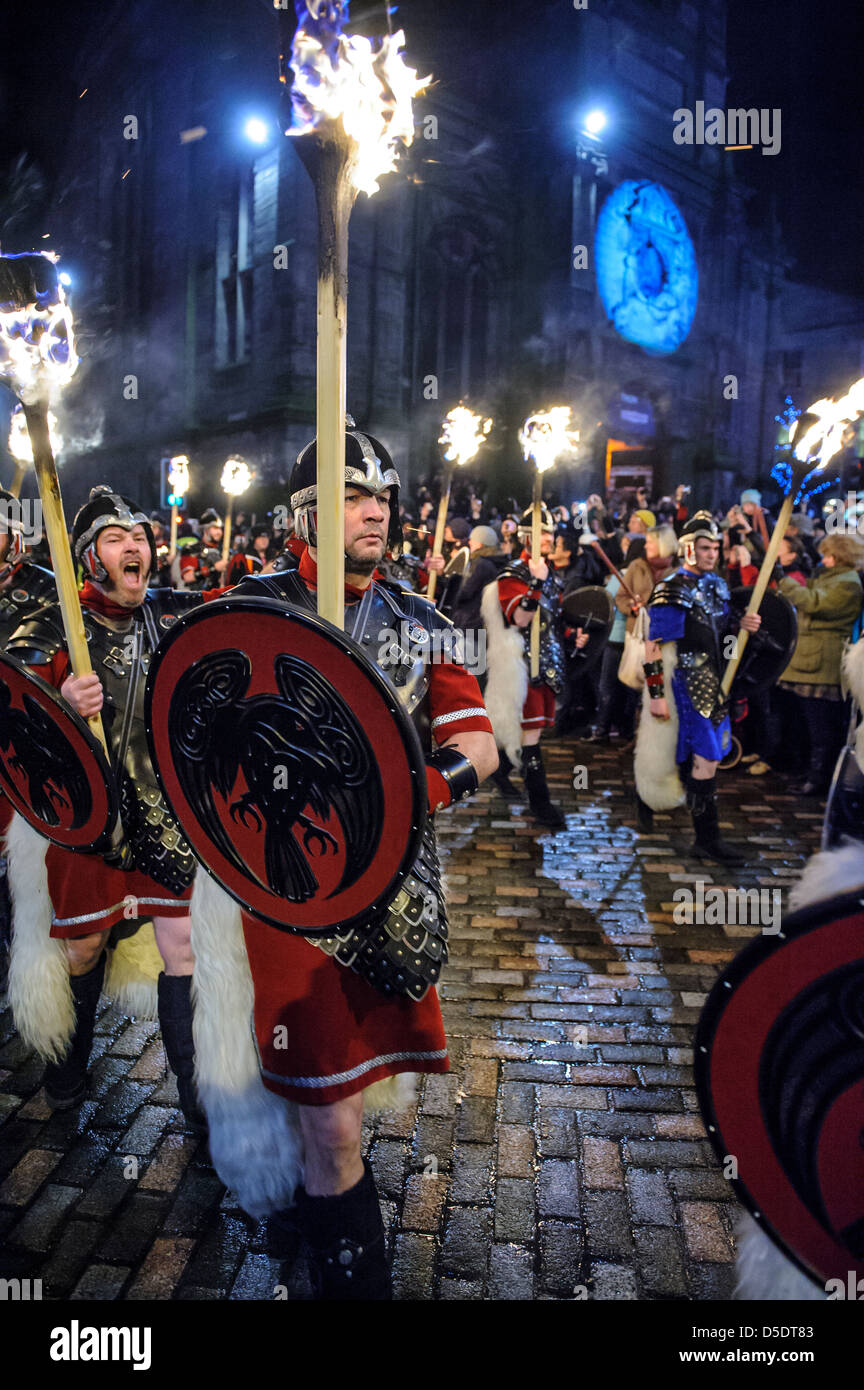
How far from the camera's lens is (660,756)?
5.88 metres

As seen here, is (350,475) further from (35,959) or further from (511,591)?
(511,591)

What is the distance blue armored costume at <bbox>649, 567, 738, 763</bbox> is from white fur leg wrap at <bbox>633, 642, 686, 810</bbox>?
0.13 m

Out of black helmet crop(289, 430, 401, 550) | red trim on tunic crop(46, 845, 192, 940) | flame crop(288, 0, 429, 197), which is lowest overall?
red trim on tunic crop(46, 845, 192, 940)

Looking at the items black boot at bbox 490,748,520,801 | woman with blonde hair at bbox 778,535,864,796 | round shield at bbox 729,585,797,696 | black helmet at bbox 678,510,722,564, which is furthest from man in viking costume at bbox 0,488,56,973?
woman with blonde hair at bbox 778,535,864,796

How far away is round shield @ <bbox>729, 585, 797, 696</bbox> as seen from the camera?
5.88m

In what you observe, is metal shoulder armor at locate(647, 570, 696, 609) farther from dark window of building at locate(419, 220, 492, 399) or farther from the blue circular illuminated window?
the blue circular illuminated window

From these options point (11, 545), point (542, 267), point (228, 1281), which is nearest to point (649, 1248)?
point (228, 1281)

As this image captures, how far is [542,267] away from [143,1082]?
20.7 metres

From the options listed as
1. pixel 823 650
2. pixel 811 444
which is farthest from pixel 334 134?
pixel 823 650

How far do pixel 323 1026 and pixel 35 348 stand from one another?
6.63ft

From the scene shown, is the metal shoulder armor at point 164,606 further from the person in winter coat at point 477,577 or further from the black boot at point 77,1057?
the person in winter coat at point 477,577

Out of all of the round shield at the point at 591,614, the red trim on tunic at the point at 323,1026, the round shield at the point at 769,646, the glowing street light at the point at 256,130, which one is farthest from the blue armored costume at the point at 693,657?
the glowing street light at the point at 256,130

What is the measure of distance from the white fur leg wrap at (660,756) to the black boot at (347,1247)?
4235 mm
